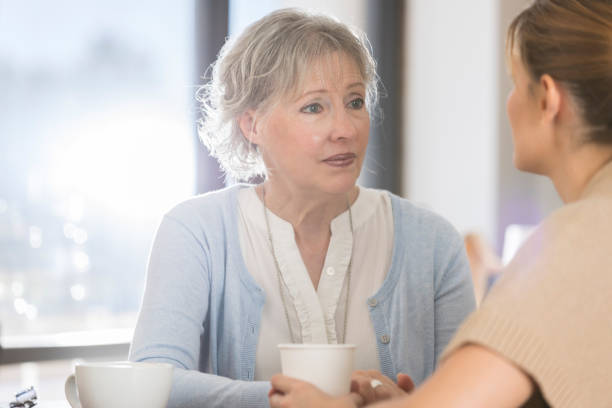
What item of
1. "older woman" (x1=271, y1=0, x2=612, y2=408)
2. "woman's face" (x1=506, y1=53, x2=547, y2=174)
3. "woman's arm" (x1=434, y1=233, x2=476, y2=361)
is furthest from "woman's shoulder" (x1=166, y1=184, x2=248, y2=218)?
"older woman" (x1=271, y1=0, x2=612, y2=408)

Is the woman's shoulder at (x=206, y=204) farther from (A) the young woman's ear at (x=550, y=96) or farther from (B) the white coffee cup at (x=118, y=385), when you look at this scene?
(A) the young woman's ear at (x=550, y=96)

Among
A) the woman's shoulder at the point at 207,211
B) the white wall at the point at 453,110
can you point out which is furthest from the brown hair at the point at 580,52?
the white wall at the point at 453,110

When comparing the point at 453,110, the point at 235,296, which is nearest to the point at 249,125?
the point at 235,296

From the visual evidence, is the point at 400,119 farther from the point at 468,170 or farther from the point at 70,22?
the point at 70,22

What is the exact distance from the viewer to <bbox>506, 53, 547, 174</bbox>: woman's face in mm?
1059

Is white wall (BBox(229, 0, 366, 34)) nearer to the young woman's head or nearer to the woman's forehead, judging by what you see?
the woman's forehead

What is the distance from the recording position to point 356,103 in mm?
1759

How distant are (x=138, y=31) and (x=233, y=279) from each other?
2.37 metres

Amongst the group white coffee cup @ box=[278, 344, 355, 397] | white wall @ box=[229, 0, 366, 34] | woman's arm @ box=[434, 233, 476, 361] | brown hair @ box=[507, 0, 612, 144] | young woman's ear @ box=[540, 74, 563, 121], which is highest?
white wall @ box=[229, 0, 366, 34]

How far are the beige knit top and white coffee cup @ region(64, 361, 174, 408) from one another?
0.41 metres

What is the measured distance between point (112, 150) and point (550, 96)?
2.84m

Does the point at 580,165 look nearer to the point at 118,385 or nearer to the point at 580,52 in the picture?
the point at 580,52

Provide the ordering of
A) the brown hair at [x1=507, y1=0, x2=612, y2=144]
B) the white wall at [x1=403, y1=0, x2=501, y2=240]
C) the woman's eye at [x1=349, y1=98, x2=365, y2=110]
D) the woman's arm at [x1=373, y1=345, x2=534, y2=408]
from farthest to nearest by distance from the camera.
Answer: the white wall at [x1=403, y1=0, x2=501, y2=240] → the woman's eye at [x1=349, y1=98, x2=365, y2=110] → the brown hair at [x1=507, y1=0, x2=612, y2=144] → the woman's arm at [x1=373, y1=345, x2=534, y2=408]

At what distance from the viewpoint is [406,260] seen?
5.67 feet
